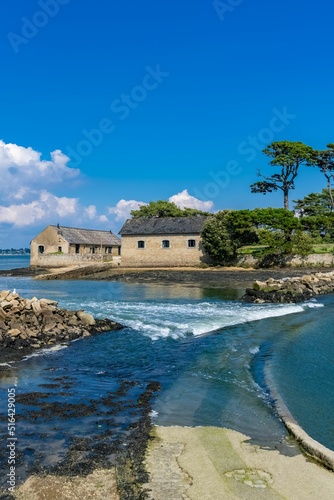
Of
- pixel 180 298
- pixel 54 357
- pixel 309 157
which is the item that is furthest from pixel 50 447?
pixel 309 157

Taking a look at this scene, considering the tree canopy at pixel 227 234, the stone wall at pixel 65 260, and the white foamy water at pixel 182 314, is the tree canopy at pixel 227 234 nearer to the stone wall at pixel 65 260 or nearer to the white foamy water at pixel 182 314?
the stone wall at pixel 65 260

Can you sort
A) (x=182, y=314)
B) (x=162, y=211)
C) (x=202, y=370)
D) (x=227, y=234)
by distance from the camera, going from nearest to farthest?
(x=202, y=370) < (x=182, y=314) < (x=227, y=234) < (x=162, y=211)

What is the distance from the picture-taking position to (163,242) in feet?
169

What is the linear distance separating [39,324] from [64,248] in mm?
42312

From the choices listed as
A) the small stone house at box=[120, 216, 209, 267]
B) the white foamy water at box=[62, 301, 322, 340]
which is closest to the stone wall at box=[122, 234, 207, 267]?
the small stone house at box=[120, 216, 209, 267]

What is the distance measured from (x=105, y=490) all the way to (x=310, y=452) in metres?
2.76

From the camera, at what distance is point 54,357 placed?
11656 millimetres

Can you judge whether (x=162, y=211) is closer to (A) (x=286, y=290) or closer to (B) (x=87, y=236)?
(B) (x=87, y=236)

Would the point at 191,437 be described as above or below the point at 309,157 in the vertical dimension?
below

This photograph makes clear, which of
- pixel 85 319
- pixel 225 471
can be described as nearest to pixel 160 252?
pixel 85 319

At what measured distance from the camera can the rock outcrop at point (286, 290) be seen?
24.0 m

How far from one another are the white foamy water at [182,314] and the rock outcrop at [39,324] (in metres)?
1.72

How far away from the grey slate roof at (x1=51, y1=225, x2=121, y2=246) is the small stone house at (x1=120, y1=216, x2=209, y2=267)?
7.71 meters

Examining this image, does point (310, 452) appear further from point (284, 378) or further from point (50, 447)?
point (284, 378)
